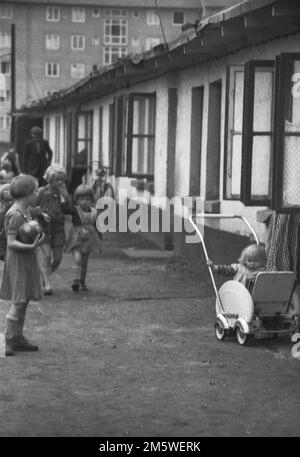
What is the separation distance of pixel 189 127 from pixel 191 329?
24.3ft

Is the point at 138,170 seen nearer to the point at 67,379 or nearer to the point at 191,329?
the point at 191,329

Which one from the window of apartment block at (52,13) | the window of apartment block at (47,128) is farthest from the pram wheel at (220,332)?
the window of apartment block at (52,13)

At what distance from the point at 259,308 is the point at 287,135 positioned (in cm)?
160

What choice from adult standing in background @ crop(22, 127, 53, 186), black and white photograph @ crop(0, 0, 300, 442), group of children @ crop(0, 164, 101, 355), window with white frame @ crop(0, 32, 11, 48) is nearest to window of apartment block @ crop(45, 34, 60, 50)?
window with white frame @ crop(0, 32, 11, 48)

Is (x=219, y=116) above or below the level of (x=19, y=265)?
above

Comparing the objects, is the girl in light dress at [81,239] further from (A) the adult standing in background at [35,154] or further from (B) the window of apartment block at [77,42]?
(B) the window of apartment block at [77,42]

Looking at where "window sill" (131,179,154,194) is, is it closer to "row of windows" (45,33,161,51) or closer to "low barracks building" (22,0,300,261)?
"low barracks building" (22,0,300,261)

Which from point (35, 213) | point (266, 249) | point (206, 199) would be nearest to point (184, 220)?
point (206, 199)

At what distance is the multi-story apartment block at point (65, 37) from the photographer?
256ft

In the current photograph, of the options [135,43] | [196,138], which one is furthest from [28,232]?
[135,43]

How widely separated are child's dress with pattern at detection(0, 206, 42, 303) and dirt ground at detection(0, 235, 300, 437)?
475 millimetres

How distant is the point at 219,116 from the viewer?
52.0 feet

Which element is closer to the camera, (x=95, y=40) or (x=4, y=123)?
(x=95, y=40)

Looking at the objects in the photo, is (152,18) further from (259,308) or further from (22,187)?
(22,187)
